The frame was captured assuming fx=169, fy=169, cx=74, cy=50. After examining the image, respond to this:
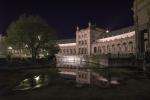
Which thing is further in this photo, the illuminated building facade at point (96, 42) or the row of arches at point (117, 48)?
the illuminated building facade at point (96, 42)

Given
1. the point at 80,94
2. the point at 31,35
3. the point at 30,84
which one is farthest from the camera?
the point at 31,35

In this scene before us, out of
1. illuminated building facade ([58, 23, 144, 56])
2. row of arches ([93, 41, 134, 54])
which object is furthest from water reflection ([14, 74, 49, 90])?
illuminated building facade ([58, 23, 144, 56])

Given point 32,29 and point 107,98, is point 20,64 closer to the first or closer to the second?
point 32,29

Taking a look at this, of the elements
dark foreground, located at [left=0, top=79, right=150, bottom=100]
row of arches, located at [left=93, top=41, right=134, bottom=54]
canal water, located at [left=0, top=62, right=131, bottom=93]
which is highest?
row of arches, located at [left=93, top=41, right=134, bottom=54]

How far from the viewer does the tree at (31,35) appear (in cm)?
4010

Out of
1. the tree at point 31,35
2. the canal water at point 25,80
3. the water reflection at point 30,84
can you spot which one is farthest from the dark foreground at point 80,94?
the tree at point 31,35

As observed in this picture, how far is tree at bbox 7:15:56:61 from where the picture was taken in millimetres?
40103

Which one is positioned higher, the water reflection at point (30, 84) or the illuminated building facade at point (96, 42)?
the illuminated building facade at point (96, 42)

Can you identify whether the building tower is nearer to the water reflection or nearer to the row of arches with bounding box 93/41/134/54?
the water reflection

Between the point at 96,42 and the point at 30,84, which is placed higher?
the point at 96,42

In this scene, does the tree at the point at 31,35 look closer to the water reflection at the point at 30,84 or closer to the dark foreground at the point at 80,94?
the water reflection at the point at 30,84

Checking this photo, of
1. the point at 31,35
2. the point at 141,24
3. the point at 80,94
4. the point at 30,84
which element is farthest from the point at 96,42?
→ the point at 80,94

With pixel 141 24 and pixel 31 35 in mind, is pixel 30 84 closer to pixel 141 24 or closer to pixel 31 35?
pixel 31 35

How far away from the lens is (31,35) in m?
40.6
